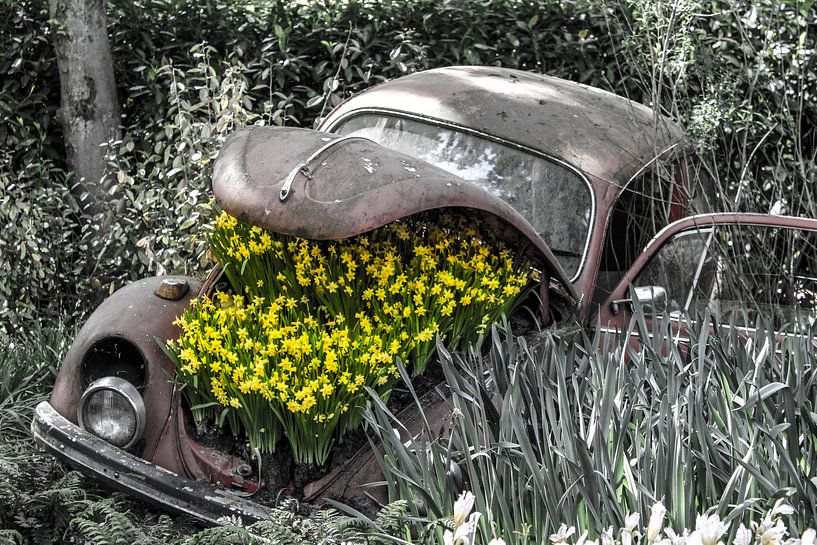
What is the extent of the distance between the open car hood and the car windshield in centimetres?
70

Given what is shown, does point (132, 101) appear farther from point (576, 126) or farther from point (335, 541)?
point (335, 541)

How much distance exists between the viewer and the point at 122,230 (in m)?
5.78

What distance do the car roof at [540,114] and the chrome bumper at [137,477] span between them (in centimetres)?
206

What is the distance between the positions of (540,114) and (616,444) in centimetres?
231

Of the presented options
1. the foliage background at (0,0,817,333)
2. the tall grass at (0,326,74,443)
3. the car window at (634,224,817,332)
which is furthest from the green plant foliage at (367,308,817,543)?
the foliage background at (0,0,817,333)

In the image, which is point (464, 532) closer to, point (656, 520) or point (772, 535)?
point (656, 520)

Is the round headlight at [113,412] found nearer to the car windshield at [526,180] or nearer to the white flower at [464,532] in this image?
the white flower at [464,532]

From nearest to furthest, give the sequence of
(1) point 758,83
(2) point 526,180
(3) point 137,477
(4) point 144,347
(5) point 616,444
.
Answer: (5) point 616,444
(3) point 137,477
(4) point 144,347
(2) point 526,180
(1) point 758,83

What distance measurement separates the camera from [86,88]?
624 cm

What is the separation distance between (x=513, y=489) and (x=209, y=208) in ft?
10.3

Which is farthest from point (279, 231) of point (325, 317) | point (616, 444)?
point (616, 444)

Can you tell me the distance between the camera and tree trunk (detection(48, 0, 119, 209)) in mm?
6070

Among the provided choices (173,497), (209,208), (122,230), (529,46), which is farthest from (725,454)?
(529,46)

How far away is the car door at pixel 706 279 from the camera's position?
364 centimetres
